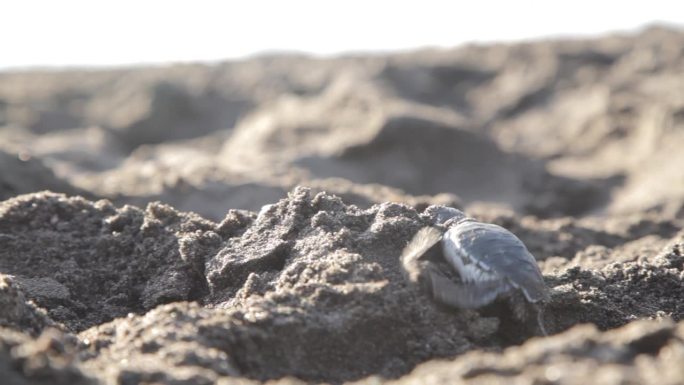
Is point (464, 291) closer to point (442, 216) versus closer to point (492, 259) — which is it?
point (492, 259)

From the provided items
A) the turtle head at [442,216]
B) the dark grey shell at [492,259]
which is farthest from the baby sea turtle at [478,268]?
the turtle head at [442,216]

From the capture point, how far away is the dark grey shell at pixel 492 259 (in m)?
3.00

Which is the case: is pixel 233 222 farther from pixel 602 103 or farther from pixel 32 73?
pixel 32 73

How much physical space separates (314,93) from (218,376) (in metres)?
14.9

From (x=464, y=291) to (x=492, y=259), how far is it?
18 centimetres

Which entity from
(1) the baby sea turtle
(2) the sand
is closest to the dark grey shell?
(1) the baby sea turtle

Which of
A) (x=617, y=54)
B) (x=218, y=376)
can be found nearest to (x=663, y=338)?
(x=218, y=376)

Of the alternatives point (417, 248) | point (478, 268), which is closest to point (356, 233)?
point (417, 248)

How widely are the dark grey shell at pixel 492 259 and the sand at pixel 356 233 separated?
0.40 ft

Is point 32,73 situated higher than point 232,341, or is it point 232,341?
point 32,73

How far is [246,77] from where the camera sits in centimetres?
2117

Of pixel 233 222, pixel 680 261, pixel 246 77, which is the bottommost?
pixel 680 261

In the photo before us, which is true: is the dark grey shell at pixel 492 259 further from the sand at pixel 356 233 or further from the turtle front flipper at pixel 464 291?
the sand at pixel 356 233

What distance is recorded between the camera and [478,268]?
9.83 feet
